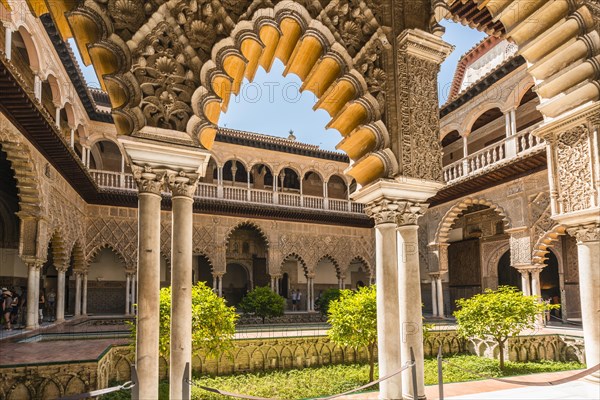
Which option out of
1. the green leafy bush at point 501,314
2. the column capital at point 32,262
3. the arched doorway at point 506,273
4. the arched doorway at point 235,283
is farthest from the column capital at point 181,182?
the arched doorway at point 235,283

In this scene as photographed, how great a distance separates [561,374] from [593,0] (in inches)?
216

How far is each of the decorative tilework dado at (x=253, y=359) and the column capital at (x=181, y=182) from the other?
160 inches

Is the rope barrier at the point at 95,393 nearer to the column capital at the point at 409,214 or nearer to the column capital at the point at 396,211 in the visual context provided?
the column capital at the point at 396,211

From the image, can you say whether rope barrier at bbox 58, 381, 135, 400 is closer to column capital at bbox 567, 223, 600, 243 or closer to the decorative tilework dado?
the decorative tilework dado

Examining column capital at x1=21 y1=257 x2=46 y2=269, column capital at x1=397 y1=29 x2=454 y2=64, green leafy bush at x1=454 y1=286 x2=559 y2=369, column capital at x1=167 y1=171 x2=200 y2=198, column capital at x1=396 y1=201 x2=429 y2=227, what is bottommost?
green leafy bush at x1=454 y1=286 x2=559 y2=369

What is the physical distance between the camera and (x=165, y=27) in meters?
4.02

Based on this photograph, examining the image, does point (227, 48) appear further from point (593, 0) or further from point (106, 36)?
point (593, 0)

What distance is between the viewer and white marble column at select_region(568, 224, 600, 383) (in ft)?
15.5

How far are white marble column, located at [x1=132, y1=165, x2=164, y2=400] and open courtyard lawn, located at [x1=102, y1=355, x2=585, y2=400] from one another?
11.6ft

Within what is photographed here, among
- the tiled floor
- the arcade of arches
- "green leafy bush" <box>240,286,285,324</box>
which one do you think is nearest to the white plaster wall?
"green leafy bush" <box>240,286,285,324</box>

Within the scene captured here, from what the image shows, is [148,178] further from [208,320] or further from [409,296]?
[208,320]

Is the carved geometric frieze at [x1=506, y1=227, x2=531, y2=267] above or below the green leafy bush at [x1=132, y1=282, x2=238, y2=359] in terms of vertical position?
above

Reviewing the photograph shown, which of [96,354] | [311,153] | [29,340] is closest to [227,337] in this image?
[96,354]

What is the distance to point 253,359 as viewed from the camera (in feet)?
30.6
